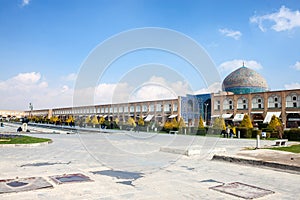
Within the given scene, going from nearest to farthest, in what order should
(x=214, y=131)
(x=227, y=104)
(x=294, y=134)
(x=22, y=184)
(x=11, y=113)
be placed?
(x=22, y=184), (x=294, y=134), (x=214, y=131), (x=227, y=104), (x=11, y=113)

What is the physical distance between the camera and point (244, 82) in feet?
181

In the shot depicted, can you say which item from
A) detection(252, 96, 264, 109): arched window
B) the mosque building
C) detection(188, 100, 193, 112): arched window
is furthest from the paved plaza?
detection(188, 100, 193, 112): arched window

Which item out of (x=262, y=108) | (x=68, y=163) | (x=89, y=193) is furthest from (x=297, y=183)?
(x=262, y=108)

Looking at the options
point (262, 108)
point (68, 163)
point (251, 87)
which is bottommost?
point (68, 163)

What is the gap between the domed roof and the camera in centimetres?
5469

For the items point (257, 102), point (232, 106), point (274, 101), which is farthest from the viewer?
point (232, 106)

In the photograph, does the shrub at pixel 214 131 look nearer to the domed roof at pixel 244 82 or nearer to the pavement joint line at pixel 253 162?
the pavement joint line at pixel 253 162

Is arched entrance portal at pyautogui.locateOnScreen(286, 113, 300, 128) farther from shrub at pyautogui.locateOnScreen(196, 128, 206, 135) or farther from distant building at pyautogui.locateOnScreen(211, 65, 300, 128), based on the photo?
shrub at pyautogui.locateOnScreen(196, 128, 206, 135)

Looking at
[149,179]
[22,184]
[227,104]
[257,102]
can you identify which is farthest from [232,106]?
[22,184]

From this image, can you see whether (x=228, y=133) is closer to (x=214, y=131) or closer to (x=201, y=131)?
(x=214, y=131)

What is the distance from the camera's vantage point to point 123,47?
1345 centimetres

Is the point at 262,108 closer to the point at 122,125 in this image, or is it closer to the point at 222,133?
the point at 222,133

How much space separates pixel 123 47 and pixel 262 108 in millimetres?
36823

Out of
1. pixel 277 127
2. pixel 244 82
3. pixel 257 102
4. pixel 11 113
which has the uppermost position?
pixel 244 82
